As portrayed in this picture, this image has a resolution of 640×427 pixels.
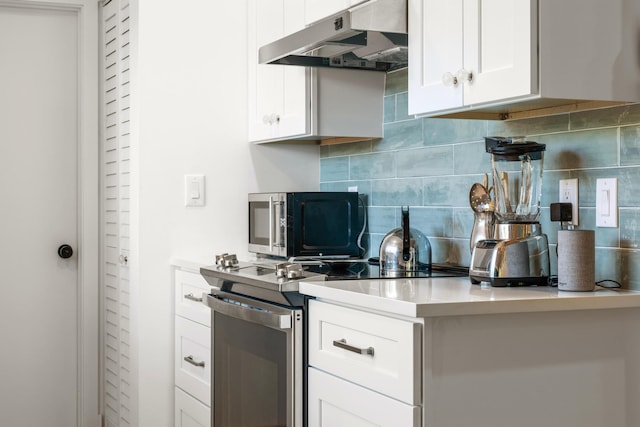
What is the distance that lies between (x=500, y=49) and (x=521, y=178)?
1.36 ft

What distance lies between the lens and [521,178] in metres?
2.17

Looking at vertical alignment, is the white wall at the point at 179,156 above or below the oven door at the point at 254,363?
above

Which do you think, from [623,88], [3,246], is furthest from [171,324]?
[623,88]

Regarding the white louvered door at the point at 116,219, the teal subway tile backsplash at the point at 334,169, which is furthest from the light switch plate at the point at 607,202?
the white louvered door at the point at 116,219

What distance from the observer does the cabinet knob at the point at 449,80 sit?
2.04m

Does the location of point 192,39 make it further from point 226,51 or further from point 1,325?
point 1,325

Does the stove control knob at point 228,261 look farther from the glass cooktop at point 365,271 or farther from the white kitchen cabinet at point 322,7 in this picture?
the white kitchen cabinet at point 322,7

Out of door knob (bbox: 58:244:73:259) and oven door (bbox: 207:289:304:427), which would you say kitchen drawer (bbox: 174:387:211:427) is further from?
door knob (bbox: 58:244:73:259)

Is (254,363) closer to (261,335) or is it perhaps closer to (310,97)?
(261,335)

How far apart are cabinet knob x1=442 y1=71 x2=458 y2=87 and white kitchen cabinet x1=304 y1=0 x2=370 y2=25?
492 mm

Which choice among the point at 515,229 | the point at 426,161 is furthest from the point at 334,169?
the point at 515,229

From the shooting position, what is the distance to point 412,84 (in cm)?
221

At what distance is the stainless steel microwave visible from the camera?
2.94 metres

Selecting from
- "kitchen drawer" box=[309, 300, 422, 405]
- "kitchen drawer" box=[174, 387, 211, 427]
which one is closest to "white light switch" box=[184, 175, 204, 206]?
"kitchen drawer" box=[174, 387, 211, 427]
